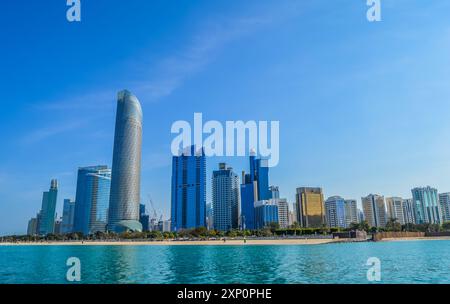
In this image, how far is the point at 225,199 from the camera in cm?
18312

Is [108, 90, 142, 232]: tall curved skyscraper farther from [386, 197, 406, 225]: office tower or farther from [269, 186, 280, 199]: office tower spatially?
[386, 197, 406, 225]: office tower

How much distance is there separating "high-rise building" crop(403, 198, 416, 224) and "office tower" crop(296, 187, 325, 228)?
109ft

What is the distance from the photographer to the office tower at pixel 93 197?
190375 mm

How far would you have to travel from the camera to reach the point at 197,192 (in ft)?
641

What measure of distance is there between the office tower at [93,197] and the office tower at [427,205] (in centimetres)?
14783

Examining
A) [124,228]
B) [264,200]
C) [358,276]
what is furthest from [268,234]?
[358,276]

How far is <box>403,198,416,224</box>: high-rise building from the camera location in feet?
436

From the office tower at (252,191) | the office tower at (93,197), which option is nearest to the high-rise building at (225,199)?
the office tower at (252,191)

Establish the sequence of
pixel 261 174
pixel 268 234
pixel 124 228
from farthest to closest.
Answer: pixel 261 174 < pixel 124 228 < pixel 268 234

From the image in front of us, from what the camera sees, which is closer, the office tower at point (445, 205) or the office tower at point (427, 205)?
the office tower at point (445, 205)

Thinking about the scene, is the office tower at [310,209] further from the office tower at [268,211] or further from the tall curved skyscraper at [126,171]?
the tall curved skyscraper at [126,171]

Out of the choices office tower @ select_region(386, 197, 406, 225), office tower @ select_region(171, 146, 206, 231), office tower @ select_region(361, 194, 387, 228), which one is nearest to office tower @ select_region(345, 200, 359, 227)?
office tower @ select_region(361, 194, 387, 228)
